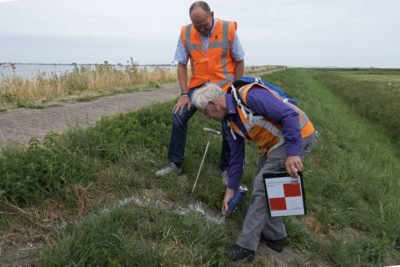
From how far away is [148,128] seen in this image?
5543 mm

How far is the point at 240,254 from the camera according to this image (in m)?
3.20

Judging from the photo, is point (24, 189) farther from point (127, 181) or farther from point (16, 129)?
point (16, 129)

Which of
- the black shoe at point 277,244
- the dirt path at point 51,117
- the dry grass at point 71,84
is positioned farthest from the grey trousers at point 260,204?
the dry grass at point 71,84

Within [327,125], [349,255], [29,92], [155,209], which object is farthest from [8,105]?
[327,125]

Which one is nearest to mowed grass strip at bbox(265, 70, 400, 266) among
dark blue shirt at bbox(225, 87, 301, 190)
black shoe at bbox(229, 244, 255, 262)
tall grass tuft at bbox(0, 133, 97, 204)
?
black shoe at bbox(229, 244, 255, 262)

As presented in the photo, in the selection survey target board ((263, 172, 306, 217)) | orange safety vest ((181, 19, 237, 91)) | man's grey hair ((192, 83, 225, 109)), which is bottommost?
survey target board ((263, 172, 306, 217))

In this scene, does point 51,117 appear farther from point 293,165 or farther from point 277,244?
point 293,165

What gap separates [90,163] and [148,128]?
1.70 m

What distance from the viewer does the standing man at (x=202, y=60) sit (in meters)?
4.13

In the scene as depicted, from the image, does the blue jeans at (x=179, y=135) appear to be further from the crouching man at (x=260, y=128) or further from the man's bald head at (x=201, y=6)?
the crouching man at (x=260, y=128)

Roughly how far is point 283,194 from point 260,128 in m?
0.55

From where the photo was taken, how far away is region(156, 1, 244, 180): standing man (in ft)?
13.5

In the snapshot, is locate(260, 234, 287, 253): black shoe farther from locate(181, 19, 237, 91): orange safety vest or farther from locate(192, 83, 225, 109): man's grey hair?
locate(181, 19, 237, 91): orange safety vest

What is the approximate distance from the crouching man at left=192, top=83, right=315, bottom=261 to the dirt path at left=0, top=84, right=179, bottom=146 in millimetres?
2416
